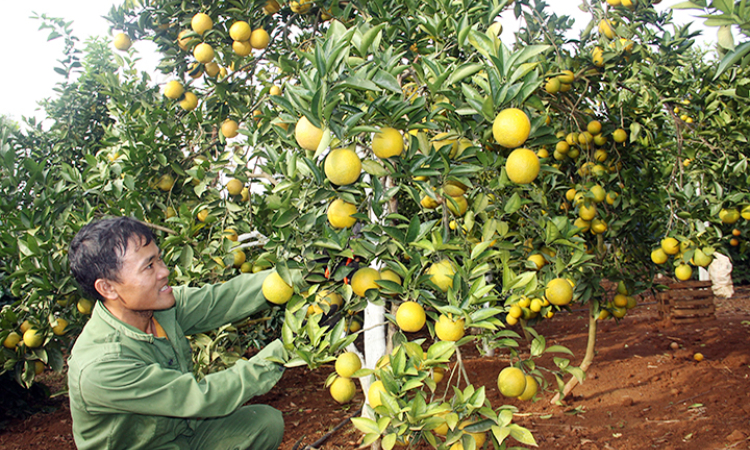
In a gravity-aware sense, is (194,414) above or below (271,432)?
above

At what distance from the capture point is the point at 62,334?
8.30 feet

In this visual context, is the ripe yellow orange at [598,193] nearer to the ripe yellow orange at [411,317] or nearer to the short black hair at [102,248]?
the ripe yellow orange at [411,317]

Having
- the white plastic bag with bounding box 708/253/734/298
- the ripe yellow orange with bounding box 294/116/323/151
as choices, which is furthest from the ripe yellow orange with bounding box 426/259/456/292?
the white plastic bag with bounding box 708/253/734/298

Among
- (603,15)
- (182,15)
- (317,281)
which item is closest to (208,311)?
(317,281)

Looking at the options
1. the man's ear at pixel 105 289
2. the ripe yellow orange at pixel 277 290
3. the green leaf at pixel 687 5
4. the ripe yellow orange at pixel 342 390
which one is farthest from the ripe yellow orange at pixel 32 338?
the green leaf at pixel 687 5

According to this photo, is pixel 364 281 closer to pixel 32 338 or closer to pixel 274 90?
pixel 274 90

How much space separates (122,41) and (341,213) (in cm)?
247

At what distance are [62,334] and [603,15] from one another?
3.88 metres

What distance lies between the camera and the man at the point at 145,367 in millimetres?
1575

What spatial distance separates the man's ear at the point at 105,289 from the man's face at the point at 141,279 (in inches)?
0.7

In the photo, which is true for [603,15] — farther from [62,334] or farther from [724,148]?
[62,334]

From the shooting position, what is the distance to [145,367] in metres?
1.61

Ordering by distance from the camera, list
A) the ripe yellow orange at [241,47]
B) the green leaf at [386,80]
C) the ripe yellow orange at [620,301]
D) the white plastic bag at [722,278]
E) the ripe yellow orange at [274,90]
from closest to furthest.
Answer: the green leaf at [386,80], the ripe yellow orange at [241,47], the ripe yellow orange at [274,90], the ripe yellow orange at [620,301], the white plastic bag at [722,278]

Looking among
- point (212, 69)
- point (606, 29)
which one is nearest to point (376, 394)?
point (212, 69)
